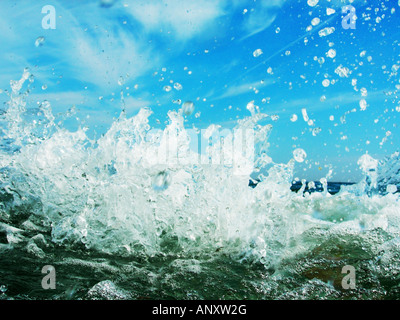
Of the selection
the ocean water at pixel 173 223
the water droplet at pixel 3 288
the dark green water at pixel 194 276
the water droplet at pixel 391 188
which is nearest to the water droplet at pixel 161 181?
the ocean water at pixel 173 223

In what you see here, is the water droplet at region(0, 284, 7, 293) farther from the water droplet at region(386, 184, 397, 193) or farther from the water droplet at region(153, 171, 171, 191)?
the water droplet at region(386, 184, 397, 193)

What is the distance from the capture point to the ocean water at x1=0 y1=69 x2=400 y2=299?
2.80 meters

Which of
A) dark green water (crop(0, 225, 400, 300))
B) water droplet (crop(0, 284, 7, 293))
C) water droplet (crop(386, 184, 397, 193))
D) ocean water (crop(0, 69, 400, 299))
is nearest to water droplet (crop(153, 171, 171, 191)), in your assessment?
ocean water (crop(0, 69, 400, 299))

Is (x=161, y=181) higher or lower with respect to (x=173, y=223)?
higher

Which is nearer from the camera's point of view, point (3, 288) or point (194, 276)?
point (3, 288)

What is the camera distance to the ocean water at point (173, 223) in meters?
2.80

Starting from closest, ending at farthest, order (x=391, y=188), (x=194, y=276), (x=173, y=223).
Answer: (x=194, y=276) → (x=173, y=223) → (x=391, y=188)

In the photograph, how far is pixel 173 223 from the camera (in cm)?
459

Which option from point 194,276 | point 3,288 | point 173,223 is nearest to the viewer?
point 3,288

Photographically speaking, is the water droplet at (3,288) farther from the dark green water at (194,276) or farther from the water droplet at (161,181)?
the water droplet at (161,181)

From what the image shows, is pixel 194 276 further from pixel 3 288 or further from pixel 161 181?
pixel 161 181

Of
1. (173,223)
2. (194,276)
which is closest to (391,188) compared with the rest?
(173,223)

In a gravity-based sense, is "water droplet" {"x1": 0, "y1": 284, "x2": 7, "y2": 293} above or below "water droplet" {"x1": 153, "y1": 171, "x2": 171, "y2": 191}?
below
